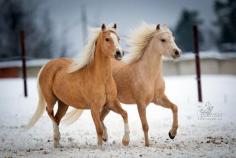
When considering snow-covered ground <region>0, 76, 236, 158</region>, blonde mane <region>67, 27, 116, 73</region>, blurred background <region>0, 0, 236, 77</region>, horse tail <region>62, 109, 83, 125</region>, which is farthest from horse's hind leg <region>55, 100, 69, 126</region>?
blurred background <region>0, 0, 236, 77</region>

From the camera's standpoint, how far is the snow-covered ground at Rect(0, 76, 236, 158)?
7869mm

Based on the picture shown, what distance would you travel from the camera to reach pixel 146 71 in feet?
28.9

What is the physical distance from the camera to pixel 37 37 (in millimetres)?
42625

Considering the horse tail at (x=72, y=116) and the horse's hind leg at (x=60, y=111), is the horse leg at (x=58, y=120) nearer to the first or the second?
the horse's hind leg at (x=60, y=111)

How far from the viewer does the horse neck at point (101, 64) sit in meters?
8.34

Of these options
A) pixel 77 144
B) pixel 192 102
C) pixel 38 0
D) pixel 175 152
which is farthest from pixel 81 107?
pixel 38 0

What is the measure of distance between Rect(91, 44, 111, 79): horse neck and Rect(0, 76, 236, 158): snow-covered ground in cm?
114

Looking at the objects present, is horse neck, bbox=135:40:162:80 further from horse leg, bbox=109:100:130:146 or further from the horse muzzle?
the horse muzzle

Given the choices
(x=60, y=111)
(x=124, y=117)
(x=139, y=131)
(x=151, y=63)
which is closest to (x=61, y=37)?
(x=139, y=131)

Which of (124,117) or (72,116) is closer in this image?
(124,117)

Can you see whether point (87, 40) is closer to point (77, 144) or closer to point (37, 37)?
point (77, 144)

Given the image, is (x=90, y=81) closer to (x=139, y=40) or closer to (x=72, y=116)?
(x=139, y=40)

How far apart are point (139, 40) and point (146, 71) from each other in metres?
0.64

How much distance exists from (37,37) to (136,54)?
34.2 meters
